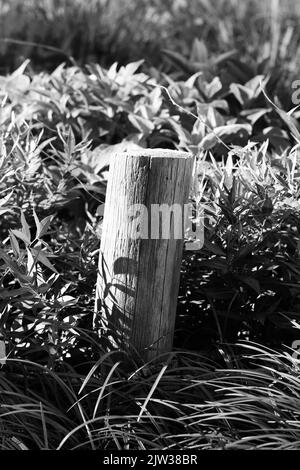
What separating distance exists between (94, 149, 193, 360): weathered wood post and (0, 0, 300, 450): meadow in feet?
0.36

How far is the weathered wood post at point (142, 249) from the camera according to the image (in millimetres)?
2629

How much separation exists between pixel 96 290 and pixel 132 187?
0.47 meters

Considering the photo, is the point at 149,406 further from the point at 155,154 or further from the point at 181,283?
the point at 155,154

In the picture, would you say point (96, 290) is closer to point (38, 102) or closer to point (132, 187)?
point (132, 187)

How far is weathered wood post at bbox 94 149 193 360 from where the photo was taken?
8.63 feet

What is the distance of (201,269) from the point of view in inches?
125

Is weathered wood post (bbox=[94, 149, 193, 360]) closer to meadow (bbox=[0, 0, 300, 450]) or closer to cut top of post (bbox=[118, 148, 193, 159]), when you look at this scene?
cut top of post (bbox=[118, 148, 193, 159])

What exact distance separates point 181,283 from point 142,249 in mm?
533

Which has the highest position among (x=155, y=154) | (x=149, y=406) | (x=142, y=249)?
(x=155, y=154)

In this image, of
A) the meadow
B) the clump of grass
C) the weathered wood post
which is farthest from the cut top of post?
the clump of grass

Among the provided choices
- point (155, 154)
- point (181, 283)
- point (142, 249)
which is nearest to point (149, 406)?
point (142, 249)

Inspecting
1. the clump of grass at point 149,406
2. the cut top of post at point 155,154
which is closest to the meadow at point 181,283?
the clump of grass at point 149,406

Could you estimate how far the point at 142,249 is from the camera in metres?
2.69

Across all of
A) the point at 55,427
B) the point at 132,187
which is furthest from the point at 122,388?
the point at 132,187
